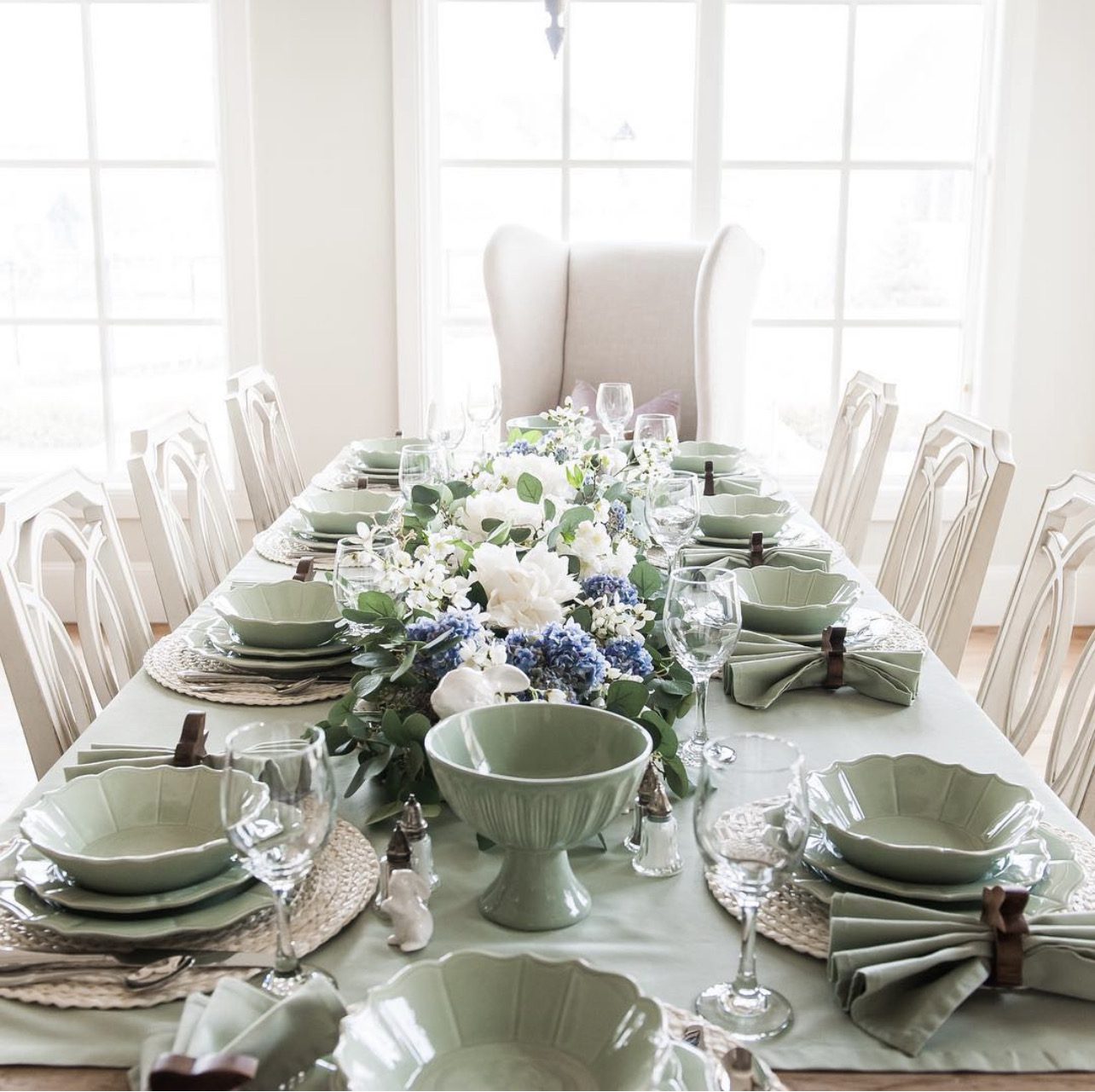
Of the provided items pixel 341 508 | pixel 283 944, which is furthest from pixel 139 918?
pixel 341 508

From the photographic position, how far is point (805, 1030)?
931mm

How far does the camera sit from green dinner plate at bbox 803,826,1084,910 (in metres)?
1.05

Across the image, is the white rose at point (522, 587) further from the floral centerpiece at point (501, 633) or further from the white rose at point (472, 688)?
the white rose at point (472, 688)

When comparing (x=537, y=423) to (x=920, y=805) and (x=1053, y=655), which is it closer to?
(x=1053, y=655)

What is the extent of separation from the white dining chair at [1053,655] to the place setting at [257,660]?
884 mm

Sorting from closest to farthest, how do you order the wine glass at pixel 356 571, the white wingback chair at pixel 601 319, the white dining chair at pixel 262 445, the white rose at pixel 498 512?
the wine glass at pixel 356 571
the white rose at pixel 498 512
the white dining chair at pixel 262 445
the white wingback chair at pixel 601 319

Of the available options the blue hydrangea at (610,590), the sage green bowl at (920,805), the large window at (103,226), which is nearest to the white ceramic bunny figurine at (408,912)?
the sage green bowl at (920,805)

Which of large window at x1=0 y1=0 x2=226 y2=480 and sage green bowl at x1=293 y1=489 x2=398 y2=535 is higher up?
large window at x1=0 y1=0 x2=226 y2=480

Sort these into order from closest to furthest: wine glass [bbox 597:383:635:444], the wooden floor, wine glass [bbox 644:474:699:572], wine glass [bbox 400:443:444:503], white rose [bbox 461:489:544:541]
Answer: white rose [bbox 461:489:544:541], wine glass [bbox 644:474:699:572], wine glass [bbox 400:443:444:503], wine glass [bbox 597:383:635:444], the wooden floor

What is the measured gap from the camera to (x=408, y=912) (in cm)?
104

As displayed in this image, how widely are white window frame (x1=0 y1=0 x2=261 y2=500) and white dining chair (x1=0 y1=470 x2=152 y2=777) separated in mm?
2268

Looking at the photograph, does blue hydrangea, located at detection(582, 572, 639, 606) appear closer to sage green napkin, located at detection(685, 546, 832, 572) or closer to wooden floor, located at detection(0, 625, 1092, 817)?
sage green napkin, located at detection(685, 546, 832, 572)

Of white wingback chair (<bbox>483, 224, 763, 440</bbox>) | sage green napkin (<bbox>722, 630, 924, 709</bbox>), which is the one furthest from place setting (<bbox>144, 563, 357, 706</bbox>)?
white wingback chair (<bbox>483, 224, 763, 440</bbox>)

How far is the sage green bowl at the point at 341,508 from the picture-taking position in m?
2.33
